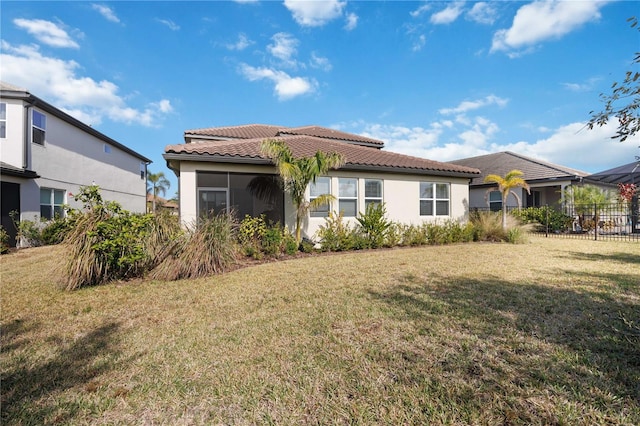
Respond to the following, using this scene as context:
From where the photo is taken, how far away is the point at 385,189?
11977mm

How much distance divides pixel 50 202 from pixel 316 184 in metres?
13.7

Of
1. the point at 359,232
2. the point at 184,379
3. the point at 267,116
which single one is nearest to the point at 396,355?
the point at 184,379

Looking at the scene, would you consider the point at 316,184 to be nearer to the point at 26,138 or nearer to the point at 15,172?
the point at 15,172

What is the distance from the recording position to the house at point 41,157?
11977 millimetres

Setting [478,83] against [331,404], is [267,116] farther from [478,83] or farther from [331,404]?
[331,404]

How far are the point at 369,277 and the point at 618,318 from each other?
3.71 meters

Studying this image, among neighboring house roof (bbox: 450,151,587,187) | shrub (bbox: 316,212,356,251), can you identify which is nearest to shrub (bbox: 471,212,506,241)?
neighboring house roof (bbox: 450,151,587,187)

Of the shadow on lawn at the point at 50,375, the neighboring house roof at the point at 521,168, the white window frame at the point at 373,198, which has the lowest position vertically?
the shadow on lawn at the point at 50,375

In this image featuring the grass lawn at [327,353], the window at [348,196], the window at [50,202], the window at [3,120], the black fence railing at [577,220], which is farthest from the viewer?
the black fence railing at [577,220]

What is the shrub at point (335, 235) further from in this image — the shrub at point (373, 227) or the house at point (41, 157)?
the house at point (41, 157)

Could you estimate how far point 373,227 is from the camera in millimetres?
10719

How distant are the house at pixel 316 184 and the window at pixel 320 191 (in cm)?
4

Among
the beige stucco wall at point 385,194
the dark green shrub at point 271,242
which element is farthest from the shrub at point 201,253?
the dark green shrub at point 271,242

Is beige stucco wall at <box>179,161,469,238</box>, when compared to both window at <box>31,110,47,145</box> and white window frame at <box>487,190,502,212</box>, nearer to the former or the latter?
white window frame at <box>487,190,502,212</box>
